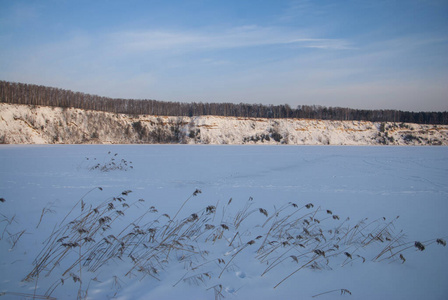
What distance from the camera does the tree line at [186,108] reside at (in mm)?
46250

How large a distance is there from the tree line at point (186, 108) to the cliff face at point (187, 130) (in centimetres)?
335

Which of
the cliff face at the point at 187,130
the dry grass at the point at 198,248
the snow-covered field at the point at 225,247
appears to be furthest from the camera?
the cliff face at the point at 187,130

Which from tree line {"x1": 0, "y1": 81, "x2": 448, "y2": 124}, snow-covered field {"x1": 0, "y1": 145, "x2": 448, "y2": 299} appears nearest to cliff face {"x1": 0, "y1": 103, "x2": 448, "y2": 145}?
tree line {"x1": 0, "y1": 81, "x2": 448, "y2": 124}

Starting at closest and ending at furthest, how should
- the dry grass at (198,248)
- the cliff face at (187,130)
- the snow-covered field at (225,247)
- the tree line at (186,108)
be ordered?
1. the snow-covered field at (225,247)
2. the dry grass at (198,248)
3. the cliff face at (187,130)
4. the tree line at (186,108)

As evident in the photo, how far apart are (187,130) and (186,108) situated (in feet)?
32.3

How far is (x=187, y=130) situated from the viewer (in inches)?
2290

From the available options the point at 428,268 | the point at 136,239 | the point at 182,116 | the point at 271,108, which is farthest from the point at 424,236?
the point at 271,108

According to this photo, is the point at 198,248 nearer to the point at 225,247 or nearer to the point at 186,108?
the point at 225,247

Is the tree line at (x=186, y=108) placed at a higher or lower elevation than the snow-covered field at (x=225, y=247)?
higher

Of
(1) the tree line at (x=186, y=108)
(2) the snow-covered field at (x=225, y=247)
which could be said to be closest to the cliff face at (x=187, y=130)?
(1) the tree line at (x=186, y=108)

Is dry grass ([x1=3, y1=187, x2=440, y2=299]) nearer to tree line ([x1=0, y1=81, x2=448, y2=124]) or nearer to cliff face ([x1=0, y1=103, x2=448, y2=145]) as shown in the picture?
cliff face ([x1=0, y1=103, x2=448, y2=145])

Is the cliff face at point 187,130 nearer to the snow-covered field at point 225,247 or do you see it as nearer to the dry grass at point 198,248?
the snow-covered field at point 225,247

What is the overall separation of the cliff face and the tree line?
3353mm

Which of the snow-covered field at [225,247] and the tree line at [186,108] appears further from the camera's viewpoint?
the tree line at [186,108]
